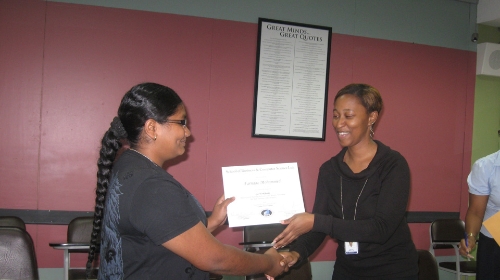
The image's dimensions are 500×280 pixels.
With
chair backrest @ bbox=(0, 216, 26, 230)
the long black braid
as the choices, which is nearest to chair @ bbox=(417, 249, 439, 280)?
the long black braid

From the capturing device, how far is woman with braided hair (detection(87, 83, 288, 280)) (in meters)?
1.28

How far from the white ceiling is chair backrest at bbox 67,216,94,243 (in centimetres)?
488

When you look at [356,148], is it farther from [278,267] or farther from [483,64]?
[483,64]

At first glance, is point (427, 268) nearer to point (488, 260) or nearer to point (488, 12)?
point (488, 260)

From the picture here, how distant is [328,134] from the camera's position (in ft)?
14.8

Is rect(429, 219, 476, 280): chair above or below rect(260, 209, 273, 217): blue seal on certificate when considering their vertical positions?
below

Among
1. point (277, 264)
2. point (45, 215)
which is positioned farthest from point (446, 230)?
point (45, 215)

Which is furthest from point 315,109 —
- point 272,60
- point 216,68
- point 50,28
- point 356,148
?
point 50,28

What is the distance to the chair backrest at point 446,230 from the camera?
4.45 meters

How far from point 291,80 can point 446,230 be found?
7.72 ft

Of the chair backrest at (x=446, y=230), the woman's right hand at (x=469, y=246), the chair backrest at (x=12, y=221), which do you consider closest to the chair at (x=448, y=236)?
the chair backrest at (x=446, y=230)

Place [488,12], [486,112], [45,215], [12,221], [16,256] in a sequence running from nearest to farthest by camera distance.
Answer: [16,256]
[12,221]
[45,215]
[488,12]
[486,112]

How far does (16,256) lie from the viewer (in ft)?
6.66

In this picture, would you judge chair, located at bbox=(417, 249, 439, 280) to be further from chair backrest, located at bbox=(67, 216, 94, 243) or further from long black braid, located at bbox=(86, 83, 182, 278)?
chair backrest, located at bbox=(67, 216, 94, 243)
